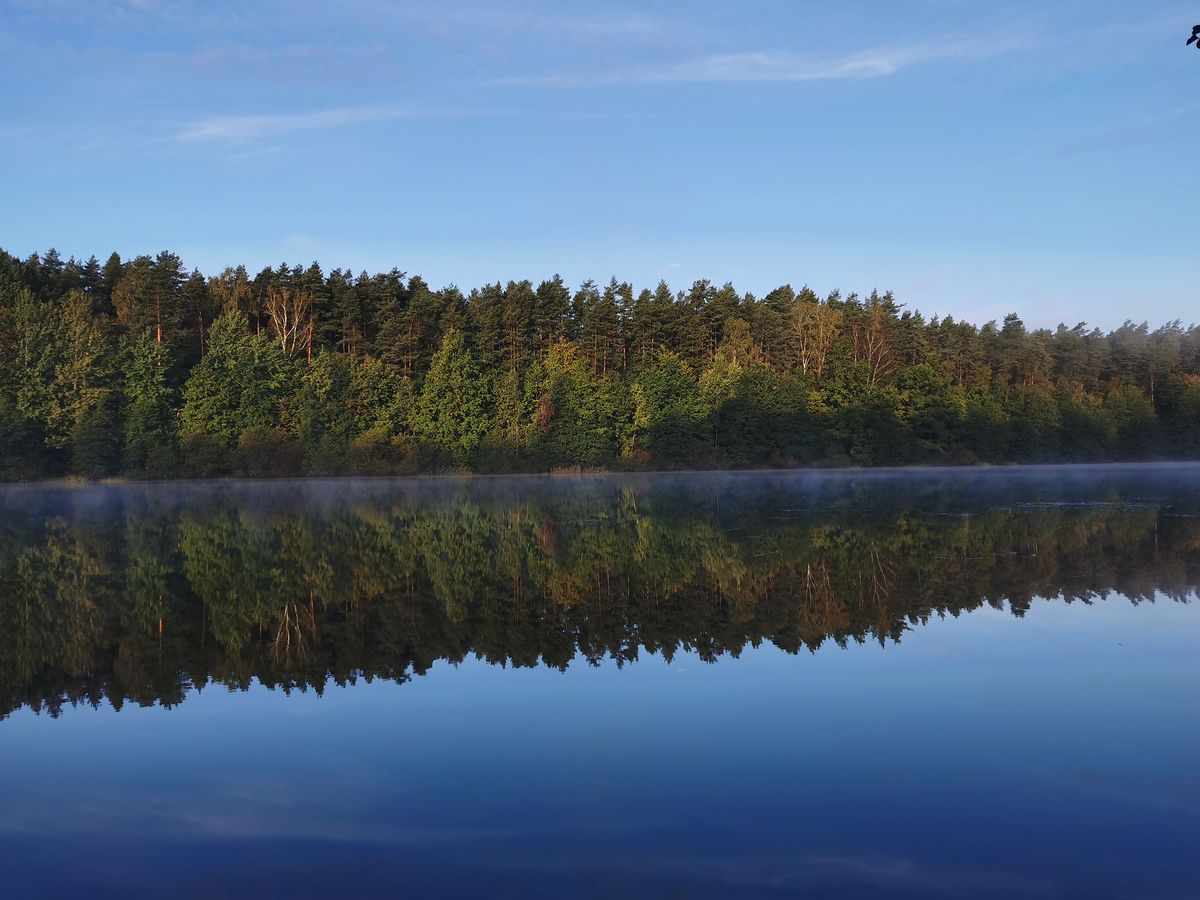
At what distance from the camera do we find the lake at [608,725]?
4684 mm

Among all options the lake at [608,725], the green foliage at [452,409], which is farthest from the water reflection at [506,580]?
the green foliage at [452,409]

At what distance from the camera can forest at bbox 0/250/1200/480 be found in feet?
153

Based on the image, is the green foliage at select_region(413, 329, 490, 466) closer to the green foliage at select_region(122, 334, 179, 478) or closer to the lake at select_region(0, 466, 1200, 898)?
the green foliage at select_region(122, 334, 179, 478)

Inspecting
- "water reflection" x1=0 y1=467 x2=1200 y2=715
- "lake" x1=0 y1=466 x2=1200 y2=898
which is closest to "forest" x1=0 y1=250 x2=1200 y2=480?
"water reflection" x1=0 y1=467 x2=1200 y2=715

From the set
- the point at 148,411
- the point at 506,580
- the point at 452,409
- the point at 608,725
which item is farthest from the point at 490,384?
the point at 608,725

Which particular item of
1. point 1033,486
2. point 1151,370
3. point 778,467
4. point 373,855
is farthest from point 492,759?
point 1151,370

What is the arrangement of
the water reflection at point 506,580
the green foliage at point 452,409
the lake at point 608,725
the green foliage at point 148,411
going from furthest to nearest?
the green foliage at point 452,409 < the green foliage at point 148,411 < the water reflection at point 506,580 < the lake at point 608,725

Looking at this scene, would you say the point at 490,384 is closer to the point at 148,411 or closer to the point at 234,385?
the point at 234,385

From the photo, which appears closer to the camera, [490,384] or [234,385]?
[234,385]

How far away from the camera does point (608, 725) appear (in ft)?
22.2

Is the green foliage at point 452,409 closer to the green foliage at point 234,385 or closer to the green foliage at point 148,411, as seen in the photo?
the green foliage at point 234,385

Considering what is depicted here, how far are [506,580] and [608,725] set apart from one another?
6508 millimetres

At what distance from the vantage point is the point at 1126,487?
34312 mm

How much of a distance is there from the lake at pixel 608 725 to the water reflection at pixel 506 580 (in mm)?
83
